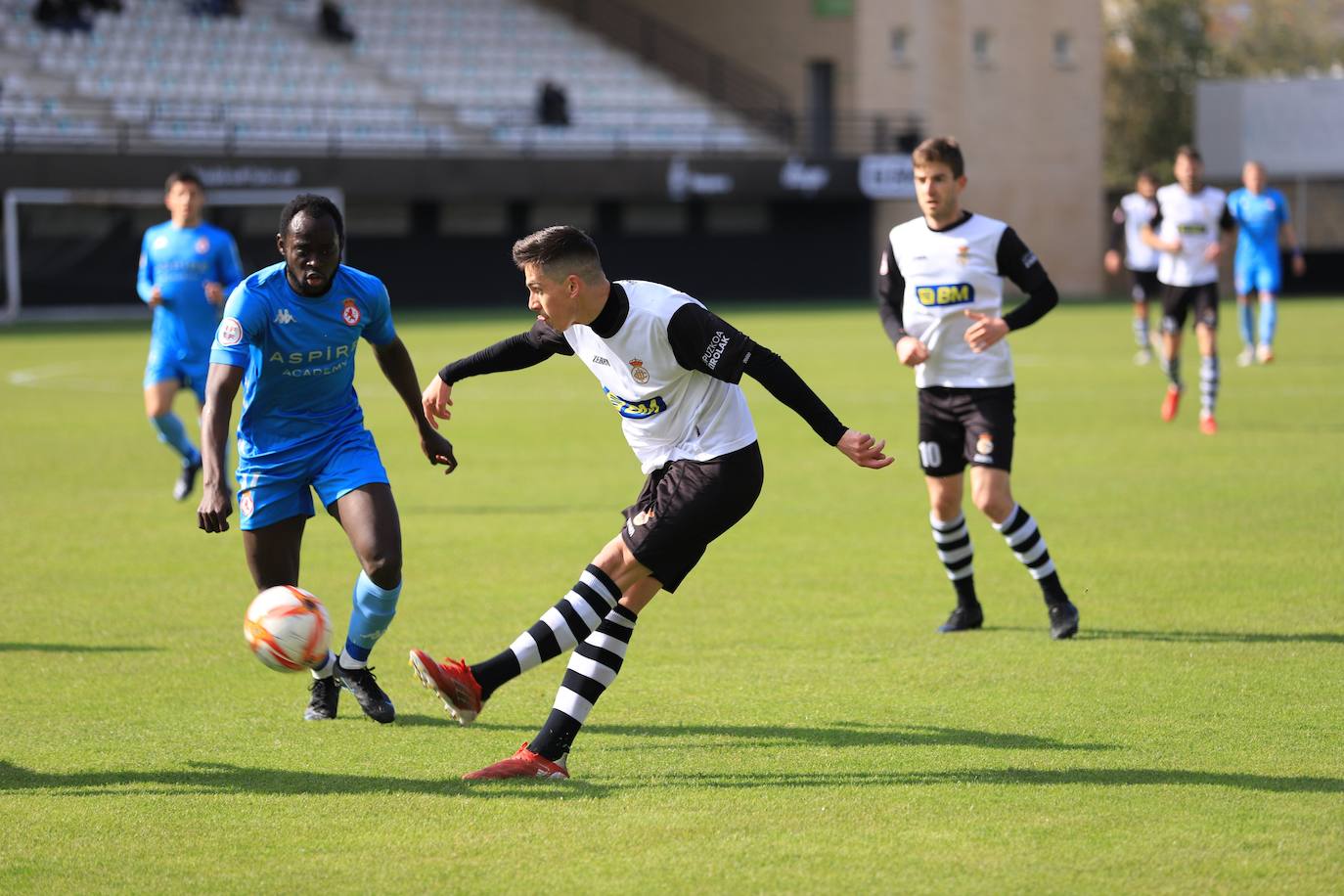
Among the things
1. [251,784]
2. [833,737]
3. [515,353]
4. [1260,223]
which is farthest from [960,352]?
[1260,223]

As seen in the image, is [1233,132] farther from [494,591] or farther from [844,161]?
[494,591]

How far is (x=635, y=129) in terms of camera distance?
4303 cm

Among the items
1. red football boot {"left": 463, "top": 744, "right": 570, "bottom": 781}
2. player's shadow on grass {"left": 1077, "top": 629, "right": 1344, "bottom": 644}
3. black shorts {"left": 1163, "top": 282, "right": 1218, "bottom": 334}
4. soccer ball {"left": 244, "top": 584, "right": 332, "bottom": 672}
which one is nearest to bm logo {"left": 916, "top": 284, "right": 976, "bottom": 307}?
player's shadow on grass {"left": 1077, "top": 629, "right": 1344, "bottom": 644}

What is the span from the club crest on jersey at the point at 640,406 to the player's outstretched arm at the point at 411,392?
0.94 meters

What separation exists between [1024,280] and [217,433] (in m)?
3.81

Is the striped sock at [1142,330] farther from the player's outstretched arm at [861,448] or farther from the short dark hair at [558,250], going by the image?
the short dark hair at [558,250]

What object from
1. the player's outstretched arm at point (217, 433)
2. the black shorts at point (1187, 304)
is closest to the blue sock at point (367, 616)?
the player's outstretched arm at point (217, 433)

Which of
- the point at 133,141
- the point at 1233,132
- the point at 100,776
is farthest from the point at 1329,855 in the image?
the point at 1233,132

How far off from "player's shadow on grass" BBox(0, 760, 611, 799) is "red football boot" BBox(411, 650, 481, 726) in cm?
25

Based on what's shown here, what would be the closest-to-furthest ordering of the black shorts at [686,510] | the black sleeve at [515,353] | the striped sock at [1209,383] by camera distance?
the black shorts at [686,510], the black sleeve at [515,353], the striped sock at [1209,383]

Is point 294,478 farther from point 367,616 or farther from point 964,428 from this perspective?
point 964,428

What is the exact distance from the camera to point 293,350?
20.1 feet

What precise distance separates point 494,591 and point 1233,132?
4626 cm

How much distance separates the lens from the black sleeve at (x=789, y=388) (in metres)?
5.40
